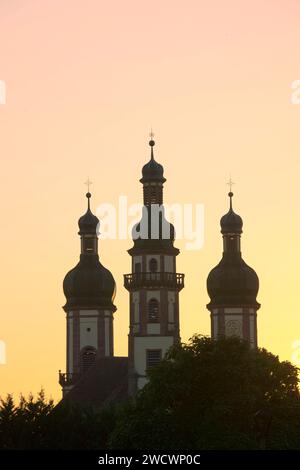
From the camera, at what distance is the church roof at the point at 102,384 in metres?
190

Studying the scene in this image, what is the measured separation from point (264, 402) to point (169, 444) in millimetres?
5793

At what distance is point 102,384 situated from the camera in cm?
19362

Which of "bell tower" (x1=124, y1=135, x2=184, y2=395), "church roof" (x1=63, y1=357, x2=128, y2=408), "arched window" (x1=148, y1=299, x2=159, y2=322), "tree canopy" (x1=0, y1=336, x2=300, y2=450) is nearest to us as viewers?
"tree canopy" (x1=0, y1=336, x2=300, y2=450)

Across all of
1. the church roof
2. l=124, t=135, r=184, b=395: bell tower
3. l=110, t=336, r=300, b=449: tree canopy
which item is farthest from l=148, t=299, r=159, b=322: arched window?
l=110, t=336, r=300, b=449: tree canopy

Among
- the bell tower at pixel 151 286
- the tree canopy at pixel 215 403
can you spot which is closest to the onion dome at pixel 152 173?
the bell tower at pixel 151 286

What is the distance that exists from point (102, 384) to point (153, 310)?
1258 cm

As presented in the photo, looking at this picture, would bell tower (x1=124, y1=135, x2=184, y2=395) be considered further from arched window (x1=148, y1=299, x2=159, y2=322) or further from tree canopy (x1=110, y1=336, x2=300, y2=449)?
tree canopy (x1=110, y1=336, x2=300, y2=449)

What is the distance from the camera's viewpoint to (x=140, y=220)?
614ft

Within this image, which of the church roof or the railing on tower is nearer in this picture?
the railing on tower

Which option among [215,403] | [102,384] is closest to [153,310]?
[102,384]

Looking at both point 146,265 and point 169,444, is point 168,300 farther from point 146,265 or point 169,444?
point 169,444

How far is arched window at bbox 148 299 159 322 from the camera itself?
183 m

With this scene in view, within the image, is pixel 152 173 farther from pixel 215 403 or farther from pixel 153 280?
pixel 215 403
